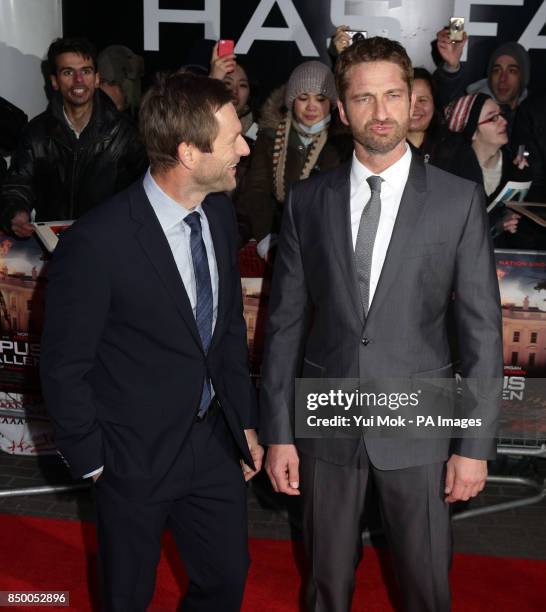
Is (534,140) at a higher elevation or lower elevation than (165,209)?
higher

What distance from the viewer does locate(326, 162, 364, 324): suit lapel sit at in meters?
2.65

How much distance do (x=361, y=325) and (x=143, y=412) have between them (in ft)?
2.37

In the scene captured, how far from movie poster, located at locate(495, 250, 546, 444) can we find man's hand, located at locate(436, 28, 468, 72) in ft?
7.13

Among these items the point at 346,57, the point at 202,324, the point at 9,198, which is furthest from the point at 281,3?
the point at 202,324

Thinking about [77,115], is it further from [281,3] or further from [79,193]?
[281,3]

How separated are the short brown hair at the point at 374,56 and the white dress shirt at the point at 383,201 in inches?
9.4

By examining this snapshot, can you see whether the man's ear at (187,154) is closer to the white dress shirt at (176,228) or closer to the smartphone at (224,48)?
the white dress shirt at (176,228)

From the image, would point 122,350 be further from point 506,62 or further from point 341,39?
point 506,62

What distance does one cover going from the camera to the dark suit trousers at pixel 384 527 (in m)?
2.72

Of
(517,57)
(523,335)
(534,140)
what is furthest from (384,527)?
(517,57)

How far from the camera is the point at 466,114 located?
5191 mm

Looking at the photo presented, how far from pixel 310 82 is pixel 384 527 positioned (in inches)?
111

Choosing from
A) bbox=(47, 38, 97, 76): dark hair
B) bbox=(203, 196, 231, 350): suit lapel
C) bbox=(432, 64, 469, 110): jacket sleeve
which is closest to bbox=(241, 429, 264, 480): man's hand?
bbox=(203, 196, 231, 350): suit lapel

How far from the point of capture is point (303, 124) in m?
4.75
